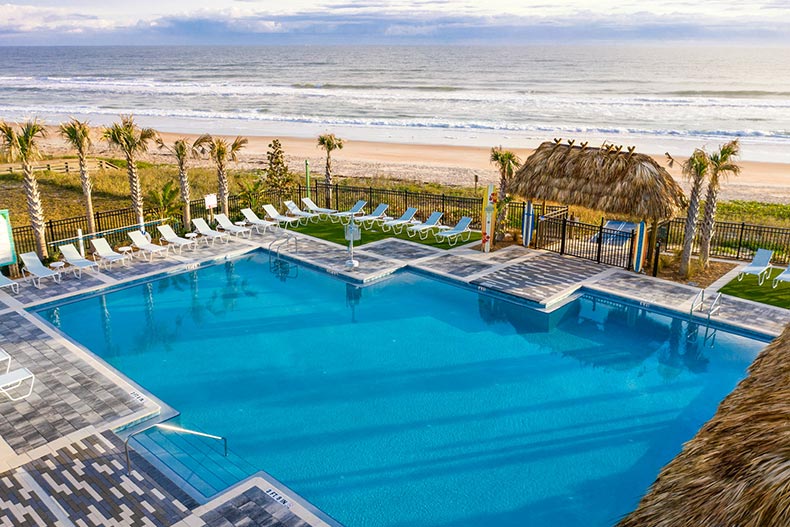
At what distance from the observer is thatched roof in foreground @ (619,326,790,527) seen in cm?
364

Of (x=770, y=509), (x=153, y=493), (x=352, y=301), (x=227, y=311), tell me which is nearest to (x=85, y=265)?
(x=227, y=311)

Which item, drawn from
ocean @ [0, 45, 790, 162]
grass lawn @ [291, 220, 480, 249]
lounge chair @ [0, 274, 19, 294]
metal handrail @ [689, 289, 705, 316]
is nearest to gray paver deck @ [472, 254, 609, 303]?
metal handrail @ [689, 289, 705, 316]

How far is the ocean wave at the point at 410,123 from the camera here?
139 ft

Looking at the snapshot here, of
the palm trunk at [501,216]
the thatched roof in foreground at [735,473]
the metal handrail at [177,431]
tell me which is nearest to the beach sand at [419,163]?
the palm trunk at [501,216]

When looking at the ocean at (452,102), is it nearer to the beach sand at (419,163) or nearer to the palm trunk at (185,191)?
the beach sand at (419,163)

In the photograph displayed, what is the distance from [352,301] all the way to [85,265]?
6.54 metres

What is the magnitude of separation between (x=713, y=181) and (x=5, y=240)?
16703 millimetres

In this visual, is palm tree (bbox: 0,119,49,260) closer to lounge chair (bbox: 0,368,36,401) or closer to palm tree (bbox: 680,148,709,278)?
lounge chair (bbox: 0,368,36,401)

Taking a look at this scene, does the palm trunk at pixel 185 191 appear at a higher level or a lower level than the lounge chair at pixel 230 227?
higher

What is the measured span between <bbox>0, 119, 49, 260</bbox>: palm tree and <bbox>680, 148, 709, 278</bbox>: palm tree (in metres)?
15.4

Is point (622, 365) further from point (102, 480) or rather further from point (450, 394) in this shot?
point (102, 480)

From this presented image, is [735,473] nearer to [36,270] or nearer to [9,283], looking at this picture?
[9,283]

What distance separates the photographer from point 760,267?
1504cm

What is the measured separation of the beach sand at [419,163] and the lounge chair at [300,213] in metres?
9.13
